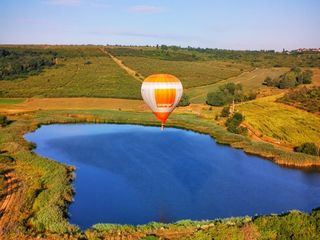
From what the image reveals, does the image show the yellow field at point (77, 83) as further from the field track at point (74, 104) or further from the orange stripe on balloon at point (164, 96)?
the orange stripe on balloon at point (164, 96)

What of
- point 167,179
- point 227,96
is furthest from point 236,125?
point 167,179

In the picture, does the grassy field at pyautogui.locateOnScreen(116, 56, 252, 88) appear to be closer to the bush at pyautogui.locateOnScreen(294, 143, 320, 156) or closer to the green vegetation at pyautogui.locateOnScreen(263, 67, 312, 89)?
the green vegetation at pyautogui.locateOnScreen(263, 67, 312, 89)

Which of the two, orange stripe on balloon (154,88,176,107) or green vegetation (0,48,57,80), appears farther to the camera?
green vegetation (0,48,57,80)

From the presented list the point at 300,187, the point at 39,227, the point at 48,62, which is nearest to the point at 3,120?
the point at 39,227

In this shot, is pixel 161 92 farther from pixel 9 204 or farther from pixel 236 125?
pixel 236 125

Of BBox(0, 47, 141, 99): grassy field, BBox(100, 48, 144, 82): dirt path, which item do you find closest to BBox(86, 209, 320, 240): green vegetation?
BBox(0, 47, 141, 99): grassy field

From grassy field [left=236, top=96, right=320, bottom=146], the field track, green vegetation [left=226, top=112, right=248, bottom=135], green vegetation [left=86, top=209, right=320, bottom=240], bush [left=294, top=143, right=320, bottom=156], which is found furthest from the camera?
the field track

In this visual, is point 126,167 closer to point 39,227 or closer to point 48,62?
point 39,227

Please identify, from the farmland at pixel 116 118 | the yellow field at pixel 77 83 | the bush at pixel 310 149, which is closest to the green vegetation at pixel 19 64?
the farmland at pixel 116 118
